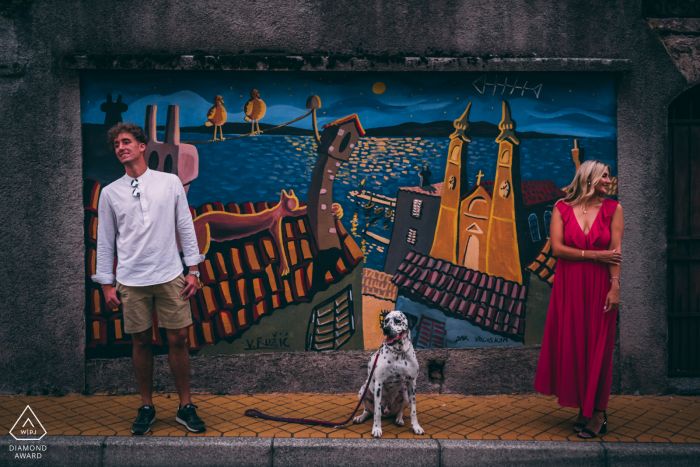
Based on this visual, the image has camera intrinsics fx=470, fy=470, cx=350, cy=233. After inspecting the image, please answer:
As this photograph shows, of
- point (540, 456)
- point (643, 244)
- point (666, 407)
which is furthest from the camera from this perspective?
point (643, 244)

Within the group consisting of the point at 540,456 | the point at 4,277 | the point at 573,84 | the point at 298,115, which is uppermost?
the point at 573,84

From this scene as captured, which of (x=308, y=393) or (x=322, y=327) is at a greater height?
(x=322, y=327)

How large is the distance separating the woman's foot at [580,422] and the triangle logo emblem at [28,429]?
4.21 meters

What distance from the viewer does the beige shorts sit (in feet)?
12.1

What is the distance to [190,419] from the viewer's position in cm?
370

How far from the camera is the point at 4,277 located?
178 inches

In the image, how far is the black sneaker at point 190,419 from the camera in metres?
3.67

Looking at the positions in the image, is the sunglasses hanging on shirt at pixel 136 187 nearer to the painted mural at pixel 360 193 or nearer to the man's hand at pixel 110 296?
the man's hand at pixel 110 296

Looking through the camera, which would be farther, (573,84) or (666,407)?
(573,84)

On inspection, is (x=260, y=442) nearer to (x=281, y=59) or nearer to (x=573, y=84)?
(x=281, y=59)

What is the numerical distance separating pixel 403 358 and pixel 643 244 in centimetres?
286

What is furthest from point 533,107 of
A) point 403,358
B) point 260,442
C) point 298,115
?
point 260,442

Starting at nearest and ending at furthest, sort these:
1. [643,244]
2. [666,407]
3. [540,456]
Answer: [540,456] → [666,407] → [643,244]
